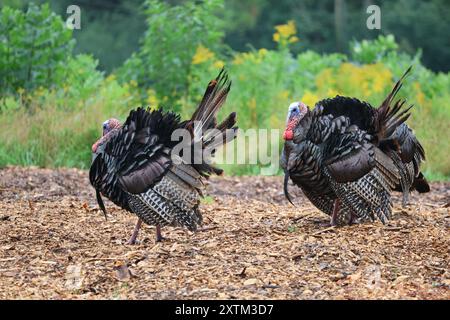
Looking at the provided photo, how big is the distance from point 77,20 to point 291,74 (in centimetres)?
426

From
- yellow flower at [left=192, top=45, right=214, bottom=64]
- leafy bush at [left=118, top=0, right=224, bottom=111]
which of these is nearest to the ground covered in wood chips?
yellow flower at [left=192, top=45, right=214, bottom=64]

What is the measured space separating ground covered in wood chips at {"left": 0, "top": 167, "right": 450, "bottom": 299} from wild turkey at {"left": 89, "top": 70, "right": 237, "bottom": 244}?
248 millimetres

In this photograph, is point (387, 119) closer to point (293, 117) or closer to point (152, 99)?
point (293, 117)

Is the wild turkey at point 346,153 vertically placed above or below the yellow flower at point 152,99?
above

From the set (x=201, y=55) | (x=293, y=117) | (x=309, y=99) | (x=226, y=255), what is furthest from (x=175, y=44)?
(x=226, y=255)

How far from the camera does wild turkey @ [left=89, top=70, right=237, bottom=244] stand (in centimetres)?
581

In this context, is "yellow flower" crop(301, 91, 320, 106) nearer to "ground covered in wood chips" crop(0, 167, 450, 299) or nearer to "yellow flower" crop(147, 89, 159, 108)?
"yellow flower" crop(147, 89, 159, 108)

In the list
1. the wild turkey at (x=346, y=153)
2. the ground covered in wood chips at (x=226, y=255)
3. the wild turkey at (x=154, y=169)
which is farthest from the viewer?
the wild turkey at (x=346, y=153)

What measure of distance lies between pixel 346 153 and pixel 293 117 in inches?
17.8

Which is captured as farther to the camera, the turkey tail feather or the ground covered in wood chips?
the turkey tail feather

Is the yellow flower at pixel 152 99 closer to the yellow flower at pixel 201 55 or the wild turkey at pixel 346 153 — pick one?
the yellow flower at pixel 201 55

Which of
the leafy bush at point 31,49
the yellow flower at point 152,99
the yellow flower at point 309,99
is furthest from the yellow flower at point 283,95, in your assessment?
the leafy bush at point 31,49

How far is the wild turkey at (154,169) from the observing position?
19.1 ft
